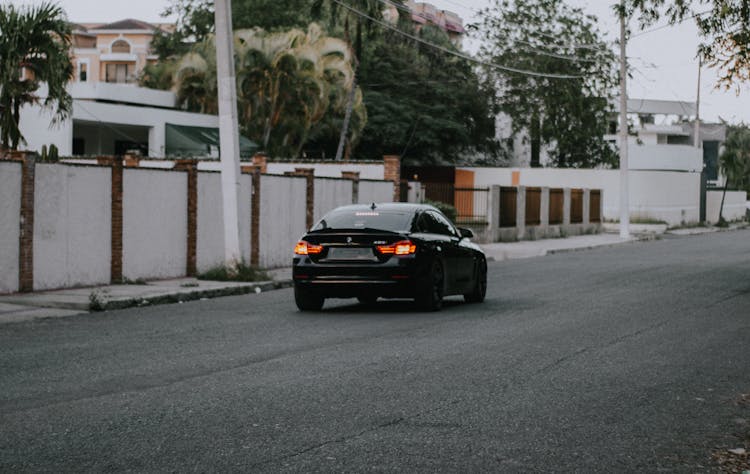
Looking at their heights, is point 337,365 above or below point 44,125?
below

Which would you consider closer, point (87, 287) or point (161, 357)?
point (161, 357)

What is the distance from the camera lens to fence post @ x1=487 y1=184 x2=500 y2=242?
43094mm

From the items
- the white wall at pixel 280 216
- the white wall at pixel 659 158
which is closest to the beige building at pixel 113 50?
the white wall at pixel 659 158

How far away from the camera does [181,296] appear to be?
1922 centimetres

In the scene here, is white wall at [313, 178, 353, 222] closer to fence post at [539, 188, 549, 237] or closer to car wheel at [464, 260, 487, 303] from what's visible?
car wheel at [464, 260, 487, 303]

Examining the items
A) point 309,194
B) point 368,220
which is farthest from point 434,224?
point 309,194

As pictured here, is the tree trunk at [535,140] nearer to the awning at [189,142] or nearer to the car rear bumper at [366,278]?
the awning at [189,142]

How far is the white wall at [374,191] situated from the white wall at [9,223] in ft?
45.8

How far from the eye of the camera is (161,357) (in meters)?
11.5

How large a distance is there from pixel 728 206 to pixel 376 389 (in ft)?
244

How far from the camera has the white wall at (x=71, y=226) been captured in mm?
19328

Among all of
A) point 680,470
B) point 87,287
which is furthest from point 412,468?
point 87,287

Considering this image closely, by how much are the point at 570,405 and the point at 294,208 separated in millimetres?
19668

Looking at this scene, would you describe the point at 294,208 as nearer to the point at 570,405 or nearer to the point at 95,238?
the point at 95,238
